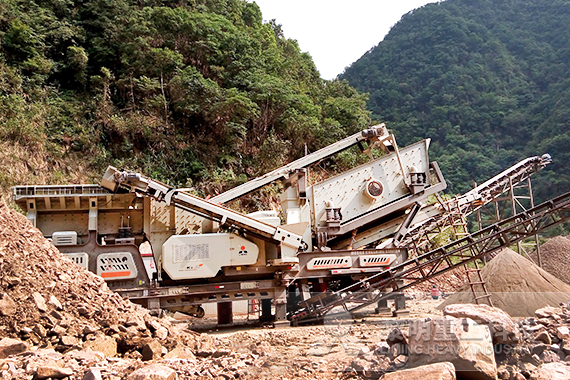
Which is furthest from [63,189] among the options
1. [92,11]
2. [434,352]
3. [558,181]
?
[558,181]

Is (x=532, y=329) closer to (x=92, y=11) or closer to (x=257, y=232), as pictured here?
(x=257, y=232)

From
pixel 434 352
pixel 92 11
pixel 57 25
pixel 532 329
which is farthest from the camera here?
pixel 92 11

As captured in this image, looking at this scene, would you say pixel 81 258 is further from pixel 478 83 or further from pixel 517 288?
pixel 478 83

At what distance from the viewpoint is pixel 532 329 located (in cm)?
580

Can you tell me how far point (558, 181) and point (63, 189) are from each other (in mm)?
34035

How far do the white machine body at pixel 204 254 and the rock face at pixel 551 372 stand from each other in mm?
6013

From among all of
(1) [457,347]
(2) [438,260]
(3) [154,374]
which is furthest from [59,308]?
(2) [438,260]

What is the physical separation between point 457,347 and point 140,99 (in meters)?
18.9

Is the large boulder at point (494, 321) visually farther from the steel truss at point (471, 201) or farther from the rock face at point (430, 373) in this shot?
the steel truss at point (471, 201)

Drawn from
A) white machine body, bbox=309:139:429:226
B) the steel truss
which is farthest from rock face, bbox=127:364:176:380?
the steel truss

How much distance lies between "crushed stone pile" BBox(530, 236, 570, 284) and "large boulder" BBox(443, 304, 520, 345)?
949cm

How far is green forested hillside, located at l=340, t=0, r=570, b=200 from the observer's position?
4012cm

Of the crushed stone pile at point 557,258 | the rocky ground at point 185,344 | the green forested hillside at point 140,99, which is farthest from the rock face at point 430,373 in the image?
the green forested hillside at point 140,99

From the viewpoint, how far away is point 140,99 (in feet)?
67.9
